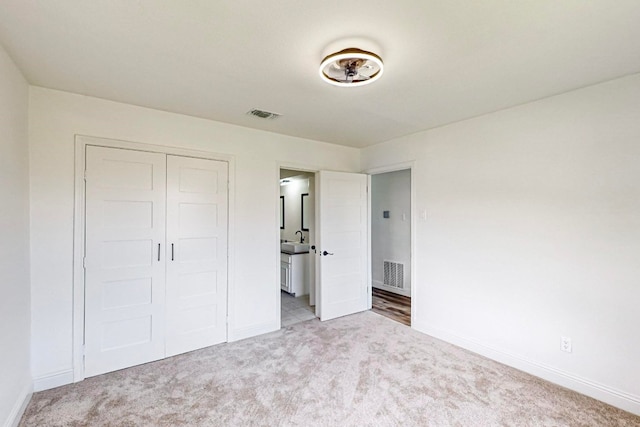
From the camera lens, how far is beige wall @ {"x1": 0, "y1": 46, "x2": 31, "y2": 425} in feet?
6.00

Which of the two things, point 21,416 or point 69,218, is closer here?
point 21,416

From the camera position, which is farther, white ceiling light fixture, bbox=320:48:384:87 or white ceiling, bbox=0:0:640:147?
white ceiling light fixture, bbox=320:48:384:87

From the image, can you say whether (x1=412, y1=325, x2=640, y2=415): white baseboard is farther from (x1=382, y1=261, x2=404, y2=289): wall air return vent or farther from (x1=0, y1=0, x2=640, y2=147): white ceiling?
(x1=0, y1=0, x2=640, y2=147): white ceiling

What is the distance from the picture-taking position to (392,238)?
5.39 metres

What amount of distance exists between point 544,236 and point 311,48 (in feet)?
8.13

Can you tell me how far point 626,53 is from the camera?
187 centimetres

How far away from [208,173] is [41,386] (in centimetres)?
224

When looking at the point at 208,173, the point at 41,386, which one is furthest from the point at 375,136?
the point at 41,386

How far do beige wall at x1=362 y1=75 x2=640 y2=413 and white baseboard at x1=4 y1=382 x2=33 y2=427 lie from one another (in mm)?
3645

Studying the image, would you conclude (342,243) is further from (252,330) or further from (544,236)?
(544,236)

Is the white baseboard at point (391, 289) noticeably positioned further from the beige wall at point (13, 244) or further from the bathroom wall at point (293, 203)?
the beige wall at point (13, 244)

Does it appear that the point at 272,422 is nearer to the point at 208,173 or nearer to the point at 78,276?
the point at 78,276

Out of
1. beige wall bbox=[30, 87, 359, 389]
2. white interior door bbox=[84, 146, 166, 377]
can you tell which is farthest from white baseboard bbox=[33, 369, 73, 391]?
white interior door bbox=[84, 146, 166, 377]

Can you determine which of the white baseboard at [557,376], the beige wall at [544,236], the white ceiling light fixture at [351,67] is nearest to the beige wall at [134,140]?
the white ceiling light fixture at [351,67]
